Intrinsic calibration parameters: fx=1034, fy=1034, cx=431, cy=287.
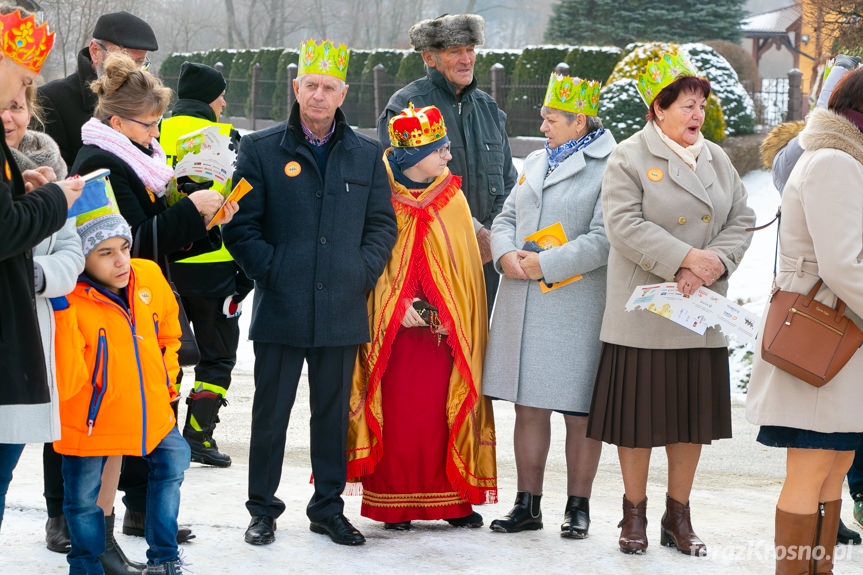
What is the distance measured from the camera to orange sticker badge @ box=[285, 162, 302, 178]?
4270 millimetres

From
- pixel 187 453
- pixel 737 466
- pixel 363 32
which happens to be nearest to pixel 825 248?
pixel 187 453

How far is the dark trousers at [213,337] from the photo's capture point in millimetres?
5395

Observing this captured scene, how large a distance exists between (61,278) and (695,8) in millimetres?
25773

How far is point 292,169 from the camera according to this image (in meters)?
4.27

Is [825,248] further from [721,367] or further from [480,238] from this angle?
[480,238]

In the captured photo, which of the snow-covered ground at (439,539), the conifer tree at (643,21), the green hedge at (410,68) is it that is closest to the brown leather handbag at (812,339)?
the snow-covered ground at (439,539)

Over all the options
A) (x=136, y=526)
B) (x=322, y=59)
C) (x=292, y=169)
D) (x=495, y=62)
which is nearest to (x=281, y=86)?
(x=495, y=62)

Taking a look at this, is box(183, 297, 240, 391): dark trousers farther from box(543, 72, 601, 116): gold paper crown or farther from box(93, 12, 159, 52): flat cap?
box(543, 72, 601, 116): gold paper crown

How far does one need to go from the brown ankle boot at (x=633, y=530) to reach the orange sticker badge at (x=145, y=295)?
2086 mm

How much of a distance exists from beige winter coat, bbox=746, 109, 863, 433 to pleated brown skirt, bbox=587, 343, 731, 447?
56cm

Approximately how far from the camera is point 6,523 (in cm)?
431

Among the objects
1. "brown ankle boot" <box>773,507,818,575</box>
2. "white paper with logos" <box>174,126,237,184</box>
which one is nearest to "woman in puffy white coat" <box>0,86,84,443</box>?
"white paper with logos" <box>174,126,237,184</box>

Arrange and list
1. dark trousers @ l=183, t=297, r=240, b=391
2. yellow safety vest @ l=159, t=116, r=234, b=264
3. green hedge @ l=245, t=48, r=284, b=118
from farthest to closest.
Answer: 1. green hedge @ l=245, t=48, r=284, b=118
2. dark trousers @ l=183, t=297, r=240, b=391
3. yellow safety vest @ l=159, t=116, r=234, b=264

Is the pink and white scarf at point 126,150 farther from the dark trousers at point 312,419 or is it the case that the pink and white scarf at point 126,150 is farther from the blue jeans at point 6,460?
the blue jeans at point 6,460
